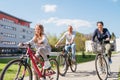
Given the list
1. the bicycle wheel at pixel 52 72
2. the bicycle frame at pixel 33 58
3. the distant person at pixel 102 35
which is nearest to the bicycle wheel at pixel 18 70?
the bicycle frame at pixel 33 58

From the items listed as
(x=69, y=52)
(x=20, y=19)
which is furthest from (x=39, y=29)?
(x=20, y=19)

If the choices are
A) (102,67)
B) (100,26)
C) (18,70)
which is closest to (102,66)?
(102,67)

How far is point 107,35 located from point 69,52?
2124 millimetres

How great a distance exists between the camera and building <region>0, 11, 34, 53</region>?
88.2 m

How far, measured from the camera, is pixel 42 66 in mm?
7934

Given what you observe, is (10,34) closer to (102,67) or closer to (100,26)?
(100,26)

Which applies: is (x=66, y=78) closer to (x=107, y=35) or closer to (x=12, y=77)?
(x=107, y=35)

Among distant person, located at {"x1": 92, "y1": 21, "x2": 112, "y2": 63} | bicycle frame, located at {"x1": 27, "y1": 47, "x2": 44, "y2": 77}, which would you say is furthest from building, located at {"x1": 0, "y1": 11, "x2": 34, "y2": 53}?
bicycle frame, located at {"x1": 27, "y1": 47, "x2": 44, "y2": 77}

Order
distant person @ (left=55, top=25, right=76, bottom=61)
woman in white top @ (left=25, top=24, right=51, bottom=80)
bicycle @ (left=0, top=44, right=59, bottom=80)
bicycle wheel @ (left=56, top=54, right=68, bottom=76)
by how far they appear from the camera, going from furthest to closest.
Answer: distant person @ (left=55, top=25, right=76, bottom=61) → bicycle wheel @ (left=56, top=54, right=68, bottom=76) → woman in white top @ (left=25, top=24, right=51, bottom=80) → bicycle @ (left=0, top=44, right=59, bottom=80)

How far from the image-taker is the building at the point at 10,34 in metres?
88.2

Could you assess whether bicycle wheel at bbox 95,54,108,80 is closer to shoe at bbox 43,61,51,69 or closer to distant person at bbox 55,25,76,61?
shoe at bbox 43,61,51,69

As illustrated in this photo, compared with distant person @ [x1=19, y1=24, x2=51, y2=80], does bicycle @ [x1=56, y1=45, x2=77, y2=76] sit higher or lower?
lower

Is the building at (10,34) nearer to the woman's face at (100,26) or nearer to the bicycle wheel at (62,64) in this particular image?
the bicycle wheel at (62,64)

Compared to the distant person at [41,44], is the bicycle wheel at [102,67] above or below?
below
